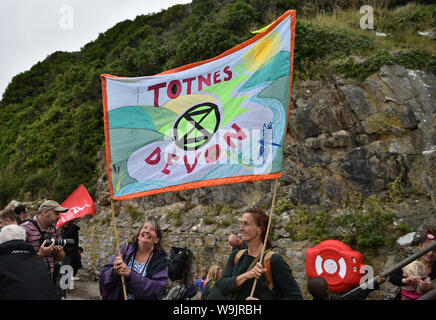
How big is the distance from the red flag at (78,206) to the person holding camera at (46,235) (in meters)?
3.82

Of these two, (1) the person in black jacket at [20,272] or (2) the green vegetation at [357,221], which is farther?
(2) the green vegetation at [357,221]

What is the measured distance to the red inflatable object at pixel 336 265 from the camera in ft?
18.6

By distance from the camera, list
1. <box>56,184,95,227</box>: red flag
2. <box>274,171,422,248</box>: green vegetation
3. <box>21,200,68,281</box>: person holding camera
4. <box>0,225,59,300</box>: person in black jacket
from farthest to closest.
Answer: <box>56,184,95,227</box>: red flag → <box>274,171,422,248</box>: green vegetation → <box>21,200,68,281</box>: person holding camera → <box>0,225,59,300</box>: person in black jacket

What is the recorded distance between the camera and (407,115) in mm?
7383

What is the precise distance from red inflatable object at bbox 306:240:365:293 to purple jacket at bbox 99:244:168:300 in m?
3.32

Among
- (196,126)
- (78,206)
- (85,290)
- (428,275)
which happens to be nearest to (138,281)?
(196,126)

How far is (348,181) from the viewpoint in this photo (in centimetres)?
742

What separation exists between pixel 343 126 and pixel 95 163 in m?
9.93

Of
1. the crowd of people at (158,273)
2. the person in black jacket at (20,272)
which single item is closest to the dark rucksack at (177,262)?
the crowd of people at (158,273)

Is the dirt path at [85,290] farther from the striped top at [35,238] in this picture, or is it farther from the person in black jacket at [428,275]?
the person in black jacket at [428,275]

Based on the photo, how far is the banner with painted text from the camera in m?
3.48

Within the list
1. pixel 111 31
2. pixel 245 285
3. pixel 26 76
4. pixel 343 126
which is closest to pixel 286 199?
pixel 343 126

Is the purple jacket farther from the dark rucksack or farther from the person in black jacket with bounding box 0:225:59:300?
the dark rucksack

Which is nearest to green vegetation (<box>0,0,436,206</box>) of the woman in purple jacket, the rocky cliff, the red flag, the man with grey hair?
the rocky cliff
